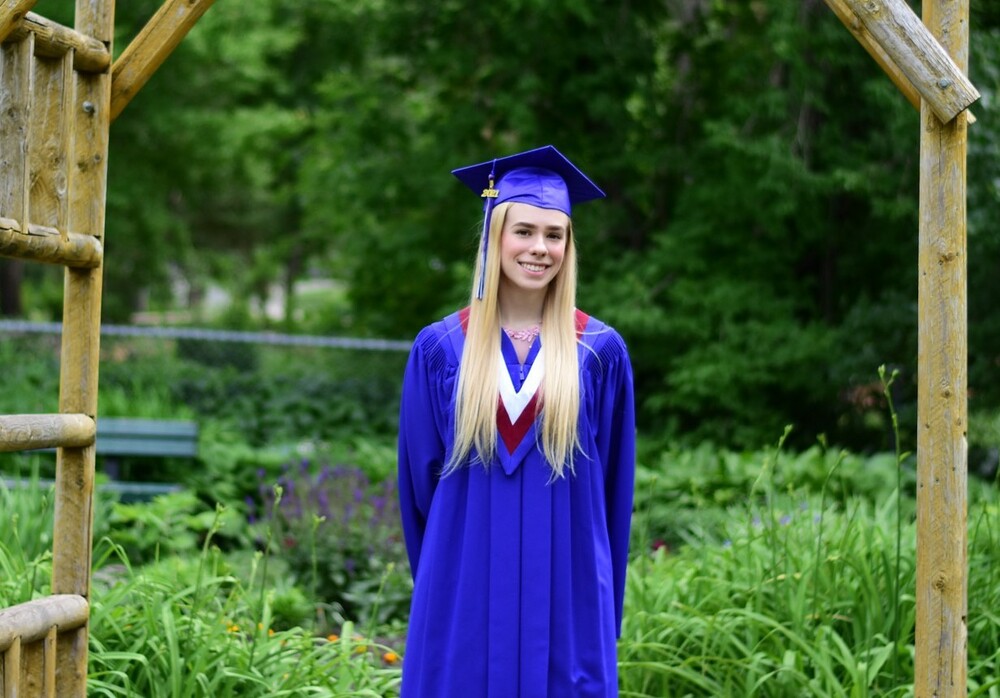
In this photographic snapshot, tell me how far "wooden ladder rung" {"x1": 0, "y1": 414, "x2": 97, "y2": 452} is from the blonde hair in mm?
1091

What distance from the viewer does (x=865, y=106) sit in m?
9.19

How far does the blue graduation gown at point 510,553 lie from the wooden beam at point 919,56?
3.87 feet

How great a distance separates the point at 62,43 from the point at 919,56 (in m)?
2.33

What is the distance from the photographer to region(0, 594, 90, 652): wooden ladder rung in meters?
3.06

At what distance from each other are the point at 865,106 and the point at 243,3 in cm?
606

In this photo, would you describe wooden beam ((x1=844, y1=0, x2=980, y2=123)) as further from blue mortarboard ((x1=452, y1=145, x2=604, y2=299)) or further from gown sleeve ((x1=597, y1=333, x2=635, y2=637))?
gown sleeve ((x1=597, y1=333, x2=635, y2=637))

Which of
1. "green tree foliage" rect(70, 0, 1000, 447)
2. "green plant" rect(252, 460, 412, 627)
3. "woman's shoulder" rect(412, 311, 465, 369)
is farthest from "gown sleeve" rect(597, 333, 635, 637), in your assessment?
"green tree foliage" rect(70, 0, 1000, 447)

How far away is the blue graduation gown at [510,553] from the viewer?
2867mm

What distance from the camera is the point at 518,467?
9.62ft

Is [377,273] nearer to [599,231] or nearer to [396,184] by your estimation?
[396,184]

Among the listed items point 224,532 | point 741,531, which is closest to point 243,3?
point 224,532

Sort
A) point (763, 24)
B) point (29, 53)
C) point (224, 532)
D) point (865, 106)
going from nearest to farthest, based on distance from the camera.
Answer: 1. point (29, 53)
2. point (224, 532)
3. point (865, 106)
4. point (763, 24)

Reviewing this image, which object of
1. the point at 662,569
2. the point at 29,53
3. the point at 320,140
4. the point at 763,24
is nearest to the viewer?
the point at 29,53

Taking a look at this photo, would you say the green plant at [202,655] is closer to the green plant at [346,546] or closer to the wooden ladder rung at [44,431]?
the wooden ladder rung at [44,431]
